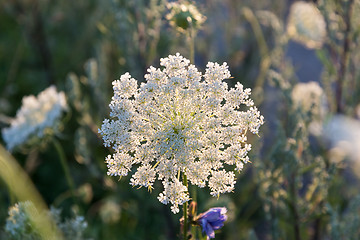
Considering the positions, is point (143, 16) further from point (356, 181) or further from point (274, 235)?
point (356, 181)

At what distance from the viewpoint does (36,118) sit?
7.32 feet

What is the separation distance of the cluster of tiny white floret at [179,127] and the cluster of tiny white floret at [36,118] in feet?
3.56

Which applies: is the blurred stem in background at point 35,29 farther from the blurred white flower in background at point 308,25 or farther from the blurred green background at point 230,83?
the blurred white flower in background at point 308,25

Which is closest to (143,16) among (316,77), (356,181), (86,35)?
(86,35)

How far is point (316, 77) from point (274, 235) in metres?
3.45

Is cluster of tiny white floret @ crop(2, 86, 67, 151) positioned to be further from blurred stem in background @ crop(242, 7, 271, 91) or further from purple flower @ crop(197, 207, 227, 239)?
blurred stem in background @ crop(242, 7, 271, 91)

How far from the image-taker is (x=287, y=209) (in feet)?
6.34

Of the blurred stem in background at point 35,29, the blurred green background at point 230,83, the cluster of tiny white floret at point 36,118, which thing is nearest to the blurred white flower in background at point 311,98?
the blurred green background at point 230,83

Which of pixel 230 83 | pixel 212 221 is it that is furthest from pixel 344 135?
pixel 212 221

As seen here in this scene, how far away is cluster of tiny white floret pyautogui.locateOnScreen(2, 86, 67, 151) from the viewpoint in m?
2.13

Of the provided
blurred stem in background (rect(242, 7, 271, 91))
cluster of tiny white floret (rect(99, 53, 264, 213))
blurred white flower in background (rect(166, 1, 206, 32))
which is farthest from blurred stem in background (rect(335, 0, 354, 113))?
cluster of tiny white floret (rect(99, 53, 264, 213))

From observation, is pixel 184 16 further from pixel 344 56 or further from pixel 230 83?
pixel 230 83

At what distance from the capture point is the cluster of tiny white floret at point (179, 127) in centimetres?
116

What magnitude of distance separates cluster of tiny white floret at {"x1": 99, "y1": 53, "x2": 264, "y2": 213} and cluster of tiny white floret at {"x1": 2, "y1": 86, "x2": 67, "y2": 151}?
108cm
